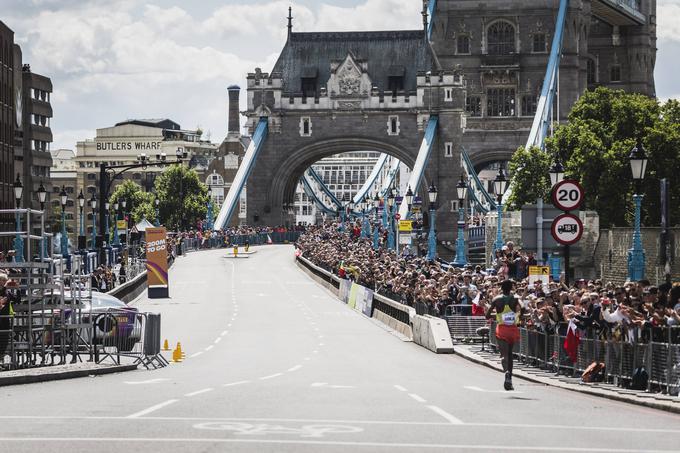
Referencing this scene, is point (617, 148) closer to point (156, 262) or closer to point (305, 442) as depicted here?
point (156, 262)

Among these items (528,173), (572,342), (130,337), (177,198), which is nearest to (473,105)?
(177,198)

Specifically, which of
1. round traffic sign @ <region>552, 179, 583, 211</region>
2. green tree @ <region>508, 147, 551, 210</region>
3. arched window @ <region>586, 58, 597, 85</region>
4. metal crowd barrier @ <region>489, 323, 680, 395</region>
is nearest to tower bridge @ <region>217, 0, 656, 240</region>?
arched window @ <region>586, 58, 597, 85</region>

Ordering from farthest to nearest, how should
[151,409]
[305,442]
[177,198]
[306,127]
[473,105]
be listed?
1. [177,198]
2. [473,105]
3. [306,127]
4. [151,409]
5. [305,442]

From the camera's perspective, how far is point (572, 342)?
25.3 meters

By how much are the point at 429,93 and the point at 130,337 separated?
95.7 m

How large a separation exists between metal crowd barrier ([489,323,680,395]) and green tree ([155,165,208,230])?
138m

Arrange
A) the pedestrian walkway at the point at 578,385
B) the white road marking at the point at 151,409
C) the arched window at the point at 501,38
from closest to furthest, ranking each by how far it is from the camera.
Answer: the white road marking at the point at 151,409, the pedestrian walkway at the point at 578,385, the arched window at the point at 501,38

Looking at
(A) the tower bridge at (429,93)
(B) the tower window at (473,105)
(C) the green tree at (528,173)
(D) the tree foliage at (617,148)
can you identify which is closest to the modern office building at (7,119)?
(A) the tower bridge at (429,93)

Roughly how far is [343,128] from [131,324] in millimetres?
94793

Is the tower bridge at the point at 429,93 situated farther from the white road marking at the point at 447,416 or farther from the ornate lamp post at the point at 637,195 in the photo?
the white road marking at the point at 447,416

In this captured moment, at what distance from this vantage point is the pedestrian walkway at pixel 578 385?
20156 millimetres

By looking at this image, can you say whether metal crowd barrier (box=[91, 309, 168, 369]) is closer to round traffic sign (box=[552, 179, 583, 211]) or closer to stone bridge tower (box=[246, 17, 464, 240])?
round traffic sign (box=[552, 179, 583, 211])

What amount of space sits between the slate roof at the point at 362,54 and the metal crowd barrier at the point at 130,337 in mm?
98160

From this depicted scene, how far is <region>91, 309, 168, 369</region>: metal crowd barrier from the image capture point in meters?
29.0
